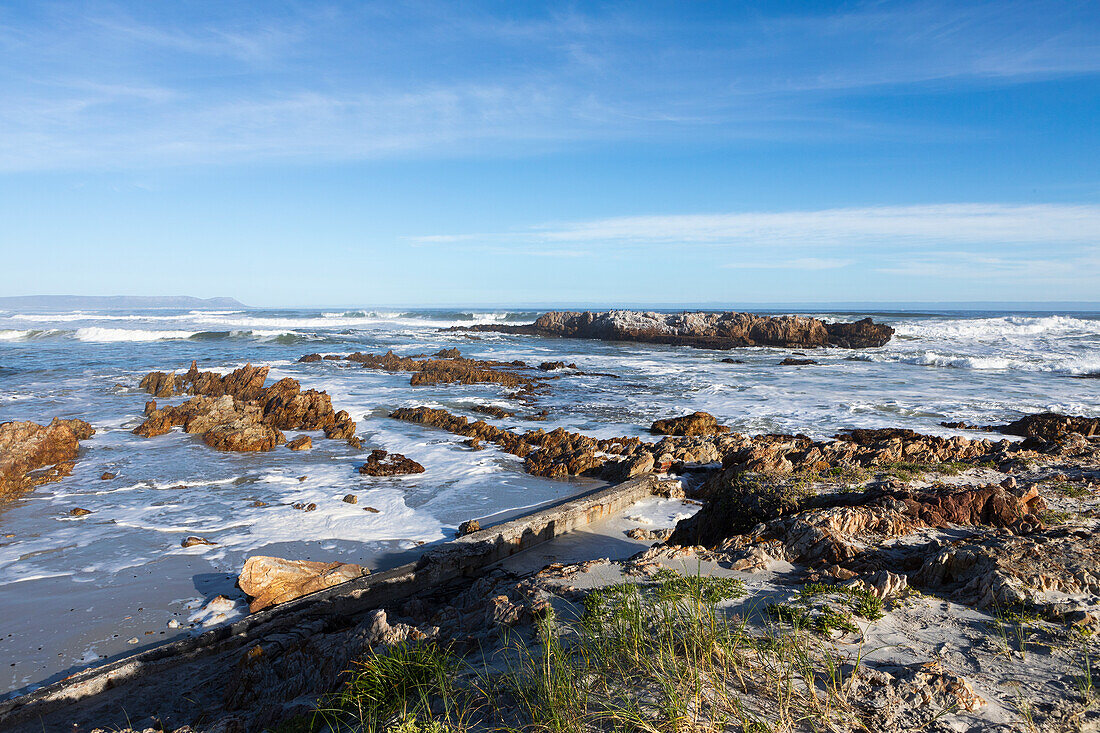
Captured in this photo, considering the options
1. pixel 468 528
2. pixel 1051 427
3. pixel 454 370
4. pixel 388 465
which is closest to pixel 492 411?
pixel 388 465

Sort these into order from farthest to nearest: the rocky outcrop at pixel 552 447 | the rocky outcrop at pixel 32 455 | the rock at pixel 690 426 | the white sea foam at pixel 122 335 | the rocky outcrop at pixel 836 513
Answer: the white sea foam at pixel 122 335 < the rock at pixel 690 426 < the rocky outcrop at pixel 552 447 < the rocky outcrop at pixel 32 455 < the rocky outcrop at pixel 836 513

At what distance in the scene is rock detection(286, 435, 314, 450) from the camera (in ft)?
39.7

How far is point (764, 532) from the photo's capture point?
5.69 m

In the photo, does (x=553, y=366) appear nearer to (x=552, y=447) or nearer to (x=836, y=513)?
(x=552, y=447)

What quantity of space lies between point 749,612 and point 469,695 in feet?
6.04

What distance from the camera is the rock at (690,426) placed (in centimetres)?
1299

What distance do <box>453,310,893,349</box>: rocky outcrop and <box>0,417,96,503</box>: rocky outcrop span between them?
3402 centimetres

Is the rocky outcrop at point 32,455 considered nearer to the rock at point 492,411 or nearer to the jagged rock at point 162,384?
the jagged rock at point 162,384

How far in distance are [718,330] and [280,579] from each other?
41830mm

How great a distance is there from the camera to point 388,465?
1041 cm

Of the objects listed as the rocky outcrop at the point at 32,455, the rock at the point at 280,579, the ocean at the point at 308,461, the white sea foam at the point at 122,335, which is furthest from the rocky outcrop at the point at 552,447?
the white sea foam at the point at 122,335

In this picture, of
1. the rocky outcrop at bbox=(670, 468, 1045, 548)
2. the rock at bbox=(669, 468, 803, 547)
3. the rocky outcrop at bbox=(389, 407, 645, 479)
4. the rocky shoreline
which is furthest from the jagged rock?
the rocky outcrop at bbox=(670, 468, 1045, 548)

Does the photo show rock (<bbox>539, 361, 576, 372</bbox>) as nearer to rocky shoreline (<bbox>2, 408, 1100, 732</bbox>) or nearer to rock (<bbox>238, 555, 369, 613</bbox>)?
rocky shoreline (<bbox>2, 408, 1100, 732</bbox>)

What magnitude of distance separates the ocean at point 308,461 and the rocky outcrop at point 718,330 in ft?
24.5
